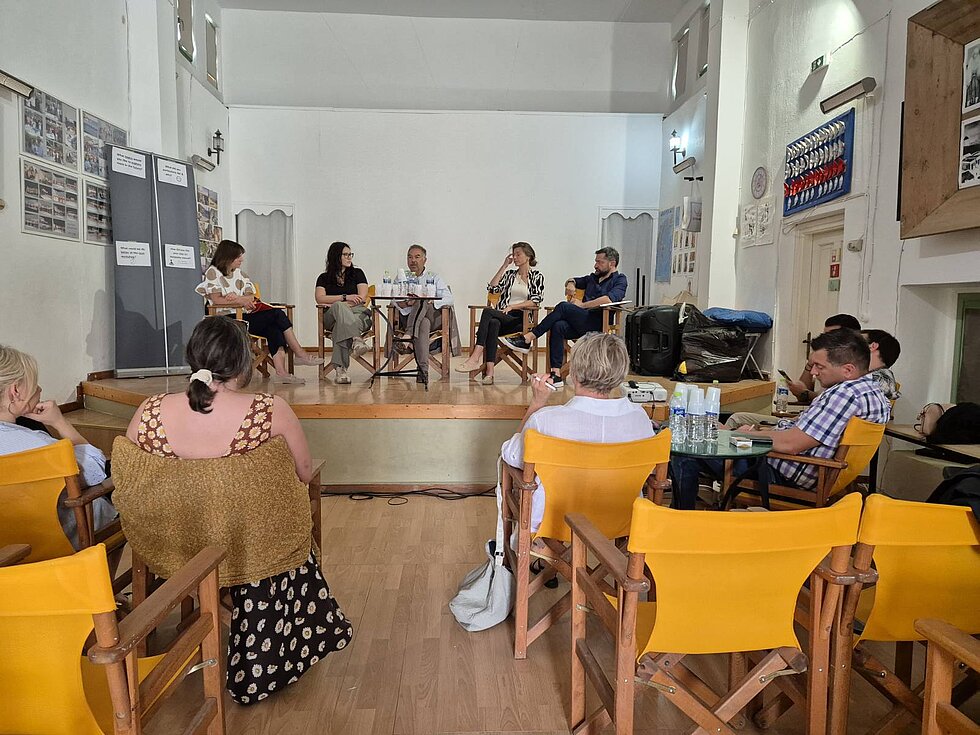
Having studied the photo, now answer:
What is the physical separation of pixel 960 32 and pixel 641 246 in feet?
20.5

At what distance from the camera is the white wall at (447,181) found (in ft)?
31.0

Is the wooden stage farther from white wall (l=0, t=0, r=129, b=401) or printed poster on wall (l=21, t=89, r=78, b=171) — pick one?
printed poster on wall (l=21, t=89, r=78, b=171)

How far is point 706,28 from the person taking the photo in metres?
8.15

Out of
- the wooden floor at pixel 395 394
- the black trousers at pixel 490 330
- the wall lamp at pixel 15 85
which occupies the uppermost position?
the wall lamp at pixel 15 85

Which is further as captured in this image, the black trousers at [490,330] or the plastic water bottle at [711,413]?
the black trousers at [490,330]

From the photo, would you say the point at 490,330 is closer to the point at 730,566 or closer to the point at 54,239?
the point at 54,239

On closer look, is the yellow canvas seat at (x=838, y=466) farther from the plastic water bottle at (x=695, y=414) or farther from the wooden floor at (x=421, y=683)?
the wooden floor at (x=421, y=683)

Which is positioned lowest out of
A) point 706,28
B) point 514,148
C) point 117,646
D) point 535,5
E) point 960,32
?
point 117,646

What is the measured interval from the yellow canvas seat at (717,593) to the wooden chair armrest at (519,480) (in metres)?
0.50

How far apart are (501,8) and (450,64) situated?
97 cm

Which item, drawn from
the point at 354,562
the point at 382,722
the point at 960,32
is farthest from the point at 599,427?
the point at 960,32

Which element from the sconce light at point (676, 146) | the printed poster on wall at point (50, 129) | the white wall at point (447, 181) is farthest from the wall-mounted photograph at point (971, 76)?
the white wall at point (447, 181)

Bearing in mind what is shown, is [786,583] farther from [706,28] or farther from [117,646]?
[706,28]

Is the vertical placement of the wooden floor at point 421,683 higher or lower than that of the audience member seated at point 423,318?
lower
